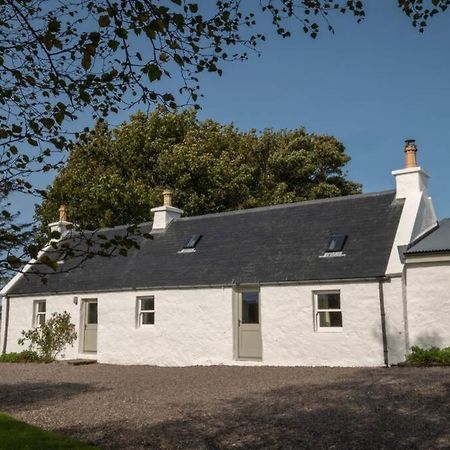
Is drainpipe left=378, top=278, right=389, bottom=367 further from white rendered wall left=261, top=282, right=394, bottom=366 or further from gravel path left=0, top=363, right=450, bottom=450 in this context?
gravel path left=0, top=363, right=450, bottom=450

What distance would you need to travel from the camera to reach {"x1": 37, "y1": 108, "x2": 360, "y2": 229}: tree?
3064 centimetres

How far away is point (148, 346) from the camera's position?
1991 centimetres

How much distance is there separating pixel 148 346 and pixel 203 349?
2.37 meters

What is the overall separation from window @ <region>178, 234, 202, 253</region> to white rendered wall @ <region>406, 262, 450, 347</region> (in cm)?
845

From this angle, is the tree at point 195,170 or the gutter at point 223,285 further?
the tree at point 195,170

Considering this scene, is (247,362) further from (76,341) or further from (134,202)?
(134,202)

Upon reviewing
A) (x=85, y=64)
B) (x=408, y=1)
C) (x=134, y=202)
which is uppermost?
(x=134, y=202)

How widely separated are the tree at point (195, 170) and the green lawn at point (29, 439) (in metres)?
20.6

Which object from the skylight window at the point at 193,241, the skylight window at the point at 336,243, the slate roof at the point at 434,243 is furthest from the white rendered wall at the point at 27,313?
the slate roof at the point at 434,243

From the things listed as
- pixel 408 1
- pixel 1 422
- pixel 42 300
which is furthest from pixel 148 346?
pixel 408 1

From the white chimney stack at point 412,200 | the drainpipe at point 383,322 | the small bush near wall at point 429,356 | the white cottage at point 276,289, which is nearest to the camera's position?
the small bush near wall at point 429,356

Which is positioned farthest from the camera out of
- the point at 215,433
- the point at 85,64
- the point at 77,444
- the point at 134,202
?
the point at 134,202

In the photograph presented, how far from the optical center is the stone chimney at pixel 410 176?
700 inches

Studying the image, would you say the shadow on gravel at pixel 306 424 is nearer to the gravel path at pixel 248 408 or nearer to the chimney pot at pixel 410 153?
the gravel path at pixel 248 408
